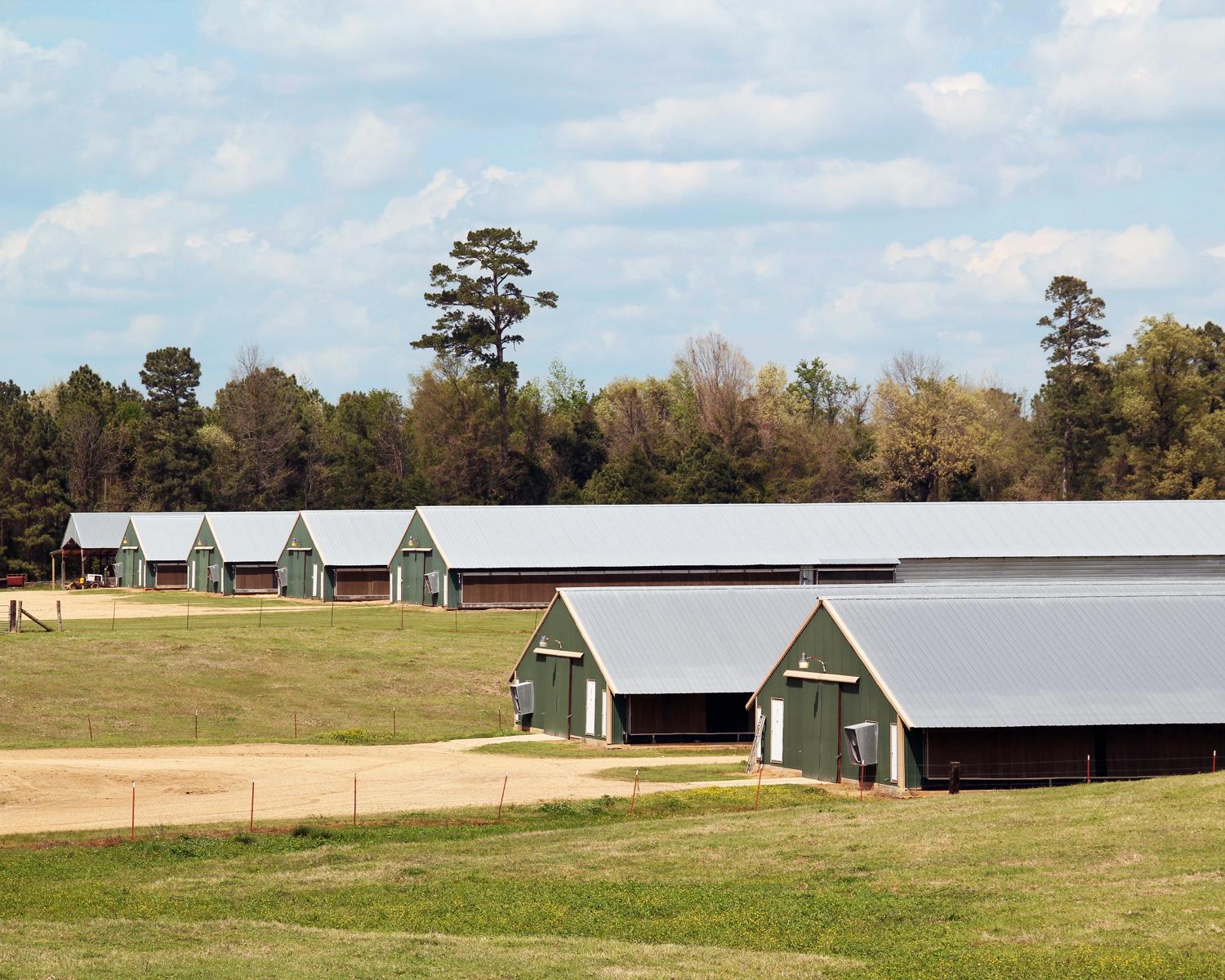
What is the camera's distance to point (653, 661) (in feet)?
179

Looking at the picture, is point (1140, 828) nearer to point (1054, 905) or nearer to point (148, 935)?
point (1054, 905)

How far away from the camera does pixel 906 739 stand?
135 ft

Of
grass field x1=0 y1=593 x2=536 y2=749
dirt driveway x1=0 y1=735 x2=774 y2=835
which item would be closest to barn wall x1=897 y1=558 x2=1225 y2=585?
grass field x1=0 y1=593 x2=536 y2=749

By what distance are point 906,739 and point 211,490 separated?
127m

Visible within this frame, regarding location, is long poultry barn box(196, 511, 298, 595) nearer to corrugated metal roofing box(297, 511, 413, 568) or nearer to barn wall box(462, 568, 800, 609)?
corrugated metal roofing box(297, 511, 413, 568)

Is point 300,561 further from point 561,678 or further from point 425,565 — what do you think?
point 561,678

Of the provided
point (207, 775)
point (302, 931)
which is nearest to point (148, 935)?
point (302, 931)

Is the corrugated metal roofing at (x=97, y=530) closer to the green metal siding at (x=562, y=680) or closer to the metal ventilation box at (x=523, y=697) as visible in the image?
the green metal siding at (x=562, y=680)

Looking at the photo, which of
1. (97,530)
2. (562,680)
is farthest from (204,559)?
(562,680)

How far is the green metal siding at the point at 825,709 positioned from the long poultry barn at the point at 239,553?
7372 cm

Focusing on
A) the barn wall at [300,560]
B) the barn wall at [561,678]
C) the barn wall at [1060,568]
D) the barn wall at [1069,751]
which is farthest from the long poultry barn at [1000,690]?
the barn wall at [300,560]

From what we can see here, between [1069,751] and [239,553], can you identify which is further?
[239,553]

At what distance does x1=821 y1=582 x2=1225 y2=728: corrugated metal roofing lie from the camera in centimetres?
4178

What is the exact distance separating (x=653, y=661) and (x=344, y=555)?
187ft
